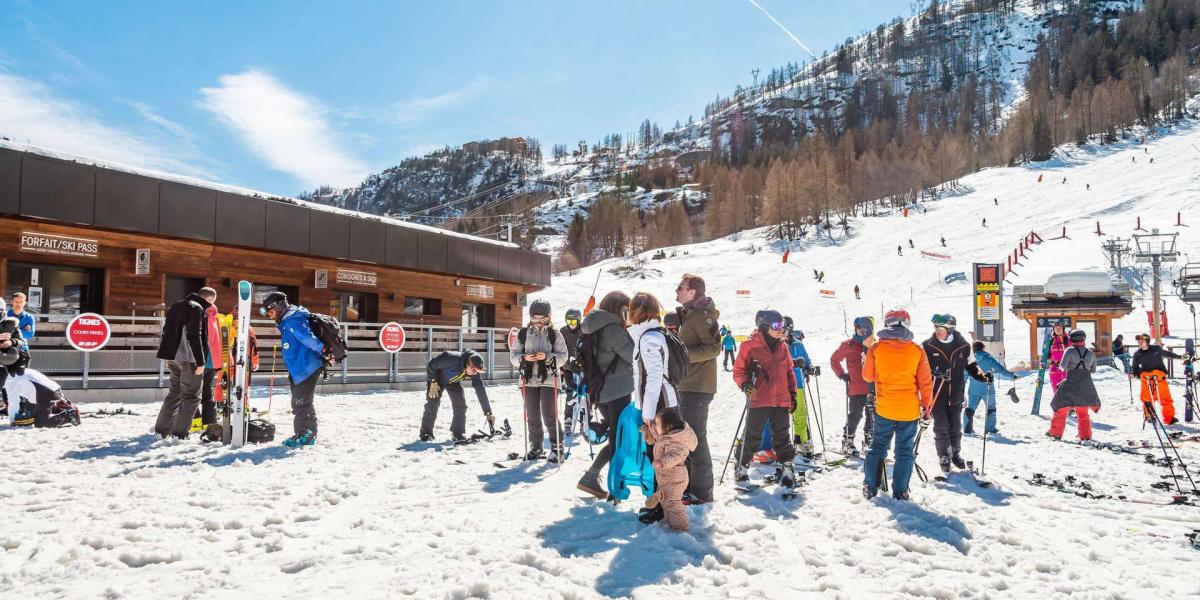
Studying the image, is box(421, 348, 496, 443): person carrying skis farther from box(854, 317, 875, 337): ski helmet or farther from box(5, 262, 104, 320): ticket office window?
box(5, 262, 104, 320): ticket office window

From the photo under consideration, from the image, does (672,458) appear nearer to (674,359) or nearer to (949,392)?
(674,359)

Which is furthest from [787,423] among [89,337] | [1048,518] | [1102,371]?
[1102,371]

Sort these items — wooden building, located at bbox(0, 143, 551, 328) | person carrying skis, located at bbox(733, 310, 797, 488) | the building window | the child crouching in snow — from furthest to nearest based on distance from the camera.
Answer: the building window < wooden building, located at bbox(0, 143, 551, 328) < person carrying skis, located at bbox(733, 310, 797, 488) < the child crouching in snow

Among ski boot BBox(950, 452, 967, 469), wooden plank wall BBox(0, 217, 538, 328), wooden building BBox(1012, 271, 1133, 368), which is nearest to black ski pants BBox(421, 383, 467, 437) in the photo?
ski boot BBox(950, 452, 967, 469)

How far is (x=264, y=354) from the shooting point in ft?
46.4

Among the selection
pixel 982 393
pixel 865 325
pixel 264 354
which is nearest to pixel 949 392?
pixel 865 325

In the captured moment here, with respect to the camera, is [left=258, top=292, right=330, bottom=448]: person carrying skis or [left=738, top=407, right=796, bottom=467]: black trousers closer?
[left=738, top=407, right=796, bottom=467]: black trousers

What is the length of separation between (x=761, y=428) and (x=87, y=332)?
441 inches

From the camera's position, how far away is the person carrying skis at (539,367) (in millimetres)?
6992

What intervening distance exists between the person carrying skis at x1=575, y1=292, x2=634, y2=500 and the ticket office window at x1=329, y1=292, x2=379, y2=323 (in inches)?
614

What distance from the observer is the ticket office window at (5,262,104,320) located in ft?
43.9

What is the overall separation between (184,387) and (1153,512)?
9.58m

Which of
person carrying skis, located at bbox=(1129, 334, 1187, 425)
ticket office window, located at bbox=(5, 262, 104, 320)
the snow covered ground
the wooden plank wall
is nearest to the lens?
the snow covered ground

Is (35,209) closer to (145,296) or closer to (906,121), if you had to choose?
(145,296)
